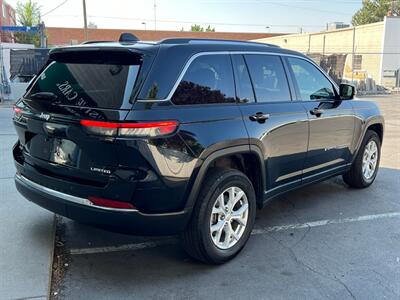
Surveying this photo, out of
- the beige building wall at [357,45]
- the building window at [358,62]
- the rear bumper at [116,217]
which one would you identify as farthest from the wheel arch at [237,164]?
the building window at [358,62]

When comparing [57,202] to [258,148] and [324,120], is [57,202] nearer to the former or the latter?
[258,148]

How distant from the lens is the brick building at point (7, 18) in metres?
36.5

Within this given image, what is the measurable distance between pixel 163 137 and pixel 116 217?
69 cm

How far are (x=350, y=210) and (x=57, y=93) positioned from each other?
3647 millimetres

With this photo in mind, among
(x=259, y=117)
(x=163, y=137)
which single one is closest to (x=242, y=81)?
(x=259, y=117)

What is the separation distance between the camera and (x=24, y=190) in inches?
154

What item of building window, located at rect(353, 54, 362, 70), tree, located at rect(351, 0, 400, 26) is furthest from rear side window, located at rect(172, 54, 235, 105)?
tree, located at rect(351, 0, 400, 26)

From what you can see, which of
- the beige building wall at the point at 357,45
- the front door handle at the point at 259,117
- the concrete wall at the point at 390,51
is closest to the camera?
the front door handle at the point at 259,117

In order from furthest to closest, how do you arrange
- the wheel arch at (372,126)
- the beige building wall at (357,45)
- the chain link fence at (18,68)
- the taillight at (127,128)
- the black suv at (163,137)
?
the beige building wall at (357,45) → the chain link fence at (18,68) → the wheel arch at (372,126) → the black suv at (163,137) → the taillight at (127,128)

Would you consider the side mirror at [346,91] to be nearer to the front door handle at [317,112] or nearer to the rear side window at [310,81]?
the rear side window at [310,81]

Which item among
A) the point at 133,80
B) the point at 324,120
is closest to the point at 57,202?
the point at 133,80

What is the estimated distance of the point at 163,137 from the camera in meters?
3.22

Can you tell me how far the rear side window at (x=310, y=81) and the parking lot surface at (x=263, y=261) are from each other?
1.37 meters

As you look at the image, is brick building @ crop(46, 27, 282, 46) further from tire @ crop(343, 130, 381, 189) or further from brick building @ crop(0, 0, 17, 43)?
tire @ crop(343, 130, 381, 189)
